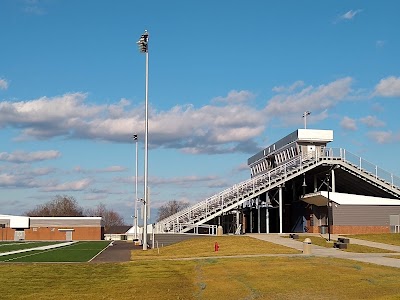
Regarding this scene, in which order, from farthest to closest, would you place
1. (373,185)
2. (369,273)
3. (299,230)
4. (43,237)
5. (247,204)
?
(43,237) < (247,204) < (299,230) < (373,185) < (369,273)

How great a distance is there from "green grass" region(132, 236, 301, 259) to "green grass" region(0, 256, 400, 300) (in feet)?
24.0

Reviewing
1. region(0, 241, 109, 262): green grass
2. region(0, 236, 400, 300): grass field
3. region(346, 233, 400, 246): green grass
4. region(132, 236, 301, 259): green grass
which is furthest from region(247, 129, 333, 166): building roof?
region(0, 236, 400, 300): grass field

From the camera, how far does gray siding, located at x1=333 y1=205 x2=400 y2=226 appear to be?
55656 millimetres

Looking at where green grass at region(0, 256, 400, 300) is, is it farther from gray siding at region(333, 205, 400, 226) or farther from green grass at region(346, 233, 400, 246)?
gray siding at region(333, 205, 400, 226)

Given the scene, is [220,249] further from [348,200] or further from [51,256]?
[348,200]

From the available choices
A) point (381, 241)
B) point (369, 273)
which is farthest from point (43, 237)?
point (369, 273)

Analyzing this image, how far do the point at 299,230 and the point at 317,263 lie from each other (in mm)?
40286

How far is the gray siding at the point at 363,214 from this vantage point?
55.7 m

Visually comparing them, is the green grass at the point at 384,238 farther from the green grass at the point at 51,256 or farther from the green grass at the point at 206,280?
the green grass at the point at 51,256

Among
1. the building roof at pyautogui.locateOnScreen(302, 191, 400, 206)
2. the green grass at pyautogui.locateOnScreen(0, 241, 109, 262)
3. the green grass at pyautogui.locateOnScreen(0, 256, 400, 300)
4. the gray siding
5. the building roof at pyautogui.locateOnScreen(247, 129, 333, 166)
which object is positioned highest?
the building roof at pyautogui.locateOnScreen(247, 129, 333, 166)

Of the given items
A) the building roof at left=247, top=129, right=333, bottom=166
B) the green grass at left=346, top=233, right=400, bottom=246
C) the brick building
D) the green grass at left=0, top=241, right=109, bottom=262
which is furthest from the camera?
the brick building

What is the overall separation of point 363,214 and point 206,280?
3765 cm

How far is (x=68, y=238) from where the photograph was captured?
88.3 meters

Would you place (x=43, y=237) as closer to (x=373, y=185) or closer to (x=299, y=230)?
(x=299, y=230)
